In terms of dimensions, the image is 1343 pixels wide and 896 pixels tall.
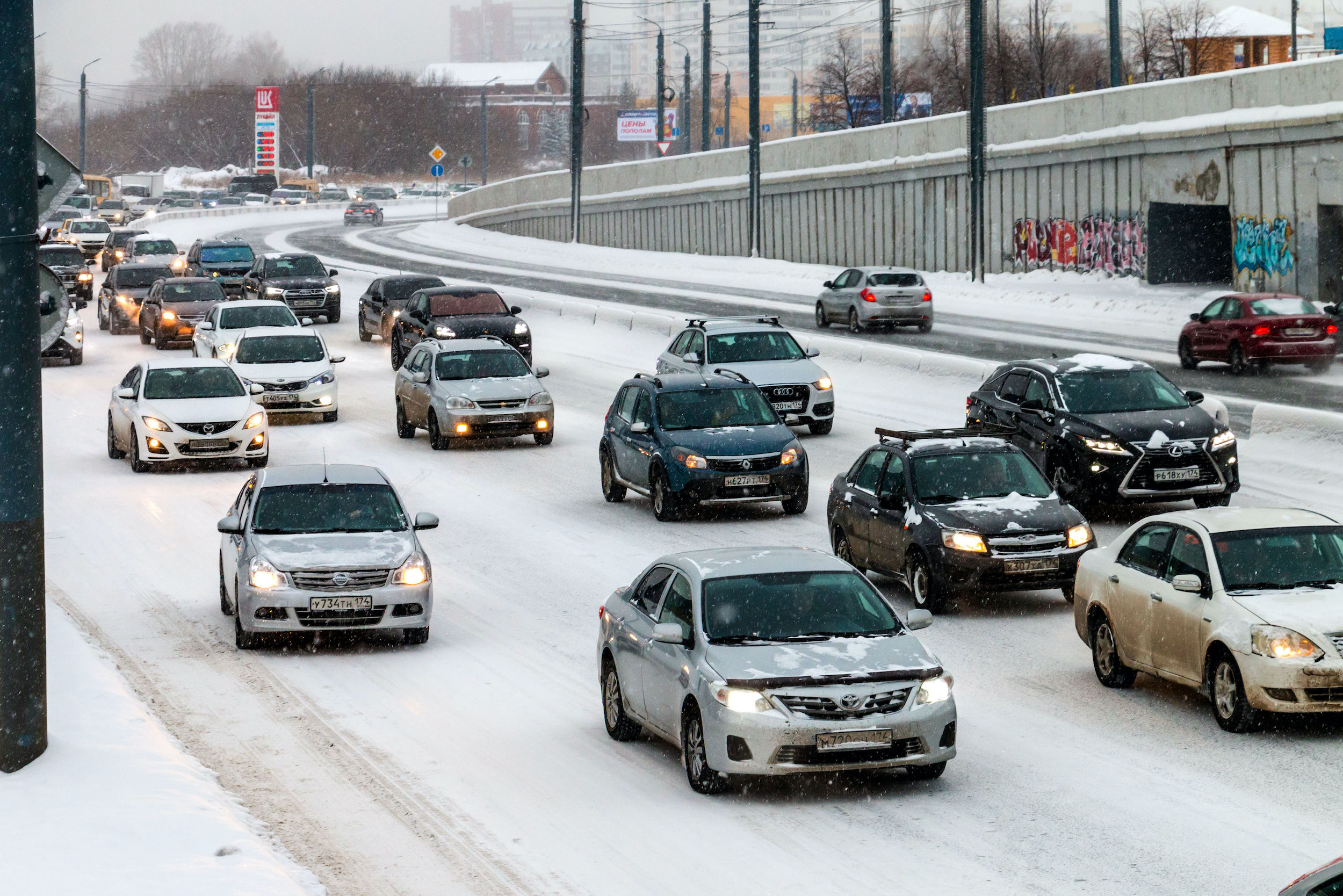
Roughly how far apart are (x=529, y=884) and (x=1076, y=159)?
44.0m

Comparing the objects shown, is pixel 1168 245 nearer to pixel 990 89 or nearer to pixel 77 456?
pixel 77 456

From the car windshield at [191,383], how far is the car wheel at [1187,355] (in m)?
17.3

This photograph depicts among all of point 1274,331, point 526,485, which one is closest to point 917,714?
point 526,485

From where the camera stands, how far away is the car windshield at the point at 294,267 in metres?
46.5

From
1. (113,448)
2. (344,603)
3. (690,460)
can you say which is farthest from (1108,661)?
(113,448)

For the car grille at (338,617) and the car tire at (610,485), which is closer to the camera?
the car grille at (338,617)

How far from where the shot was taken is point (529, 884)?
29.3 ft

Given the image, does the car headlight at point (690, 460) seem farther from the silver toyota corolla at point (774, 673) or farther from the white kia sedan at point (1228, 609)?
the silver toyota corolla at point (774, 673)

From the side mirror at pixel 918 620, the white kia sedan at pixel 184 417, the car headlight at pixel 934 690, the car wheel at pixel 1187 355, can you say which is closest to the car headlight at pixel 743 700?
the car headlight at pixel 934 690

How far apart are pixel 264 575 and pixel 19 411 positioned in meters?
5.09

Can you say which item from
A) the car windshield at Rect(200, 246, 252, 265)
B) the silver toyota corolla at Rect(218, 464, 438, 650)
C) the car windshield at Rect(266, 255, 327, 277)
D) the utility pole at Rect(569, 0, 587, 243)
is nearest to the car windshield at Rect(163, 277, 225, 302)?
the car windshield at Rect(266, 255, 327, 277)

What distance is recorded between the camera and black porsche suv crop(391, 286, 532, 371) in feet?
→ 115

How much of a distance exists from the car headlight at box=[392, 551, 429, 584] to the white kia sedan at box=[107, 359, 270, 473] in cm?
1093

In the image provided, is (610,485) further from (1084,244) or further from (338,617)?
(1084,244)
